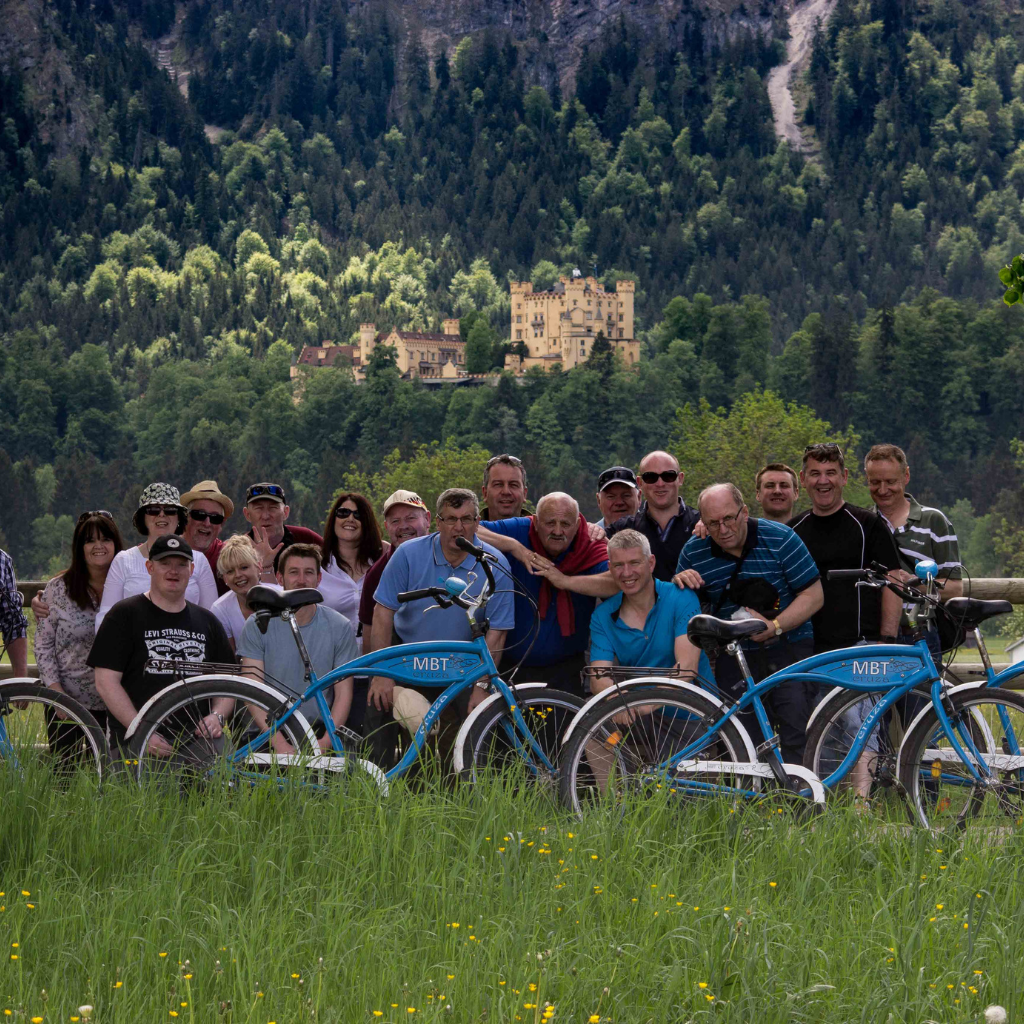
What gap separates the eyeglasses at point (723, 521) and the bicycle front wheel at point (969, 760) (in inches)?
41.3

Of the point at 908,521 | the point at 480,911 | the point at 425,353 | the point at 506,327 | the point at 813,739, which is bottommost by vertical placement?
the point at 425,353

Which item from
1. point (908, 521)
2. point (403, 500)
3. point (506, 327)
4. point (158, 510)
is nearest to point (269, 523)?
point (403, 500)

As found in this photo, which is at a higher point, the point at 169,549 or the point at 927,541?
the point at 169,549

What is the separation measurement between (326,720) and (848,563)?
2.17m

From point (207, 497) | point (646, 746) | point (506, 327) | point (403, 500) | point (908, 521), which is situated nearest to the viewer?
point (646, 746)

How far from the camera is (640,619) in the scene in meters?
5.41

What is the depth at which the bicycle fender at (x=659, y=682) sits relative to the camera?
4895mm

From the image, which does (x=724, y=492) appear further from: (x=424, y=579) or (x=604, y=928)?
(x=604, y=928)

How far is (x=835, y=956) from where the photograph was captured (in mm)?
3777

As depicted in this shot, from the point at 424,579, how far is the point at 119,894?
1913 mm

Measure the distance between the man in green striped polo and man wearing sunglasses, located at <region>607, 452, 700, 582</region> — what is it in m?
0.78

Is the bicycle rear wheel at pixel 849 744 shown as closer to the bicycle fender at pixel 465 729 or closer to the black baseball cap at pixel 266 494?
the bicycle fender at pixel 465 729

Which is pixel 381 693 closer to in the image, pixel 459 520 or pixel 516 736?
pixel 516 736

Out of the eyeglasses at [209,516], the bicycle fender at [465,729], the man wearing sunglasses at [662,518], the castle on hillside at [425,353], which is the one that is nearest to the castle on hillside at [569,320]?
the castle on hillside at [425,353]
